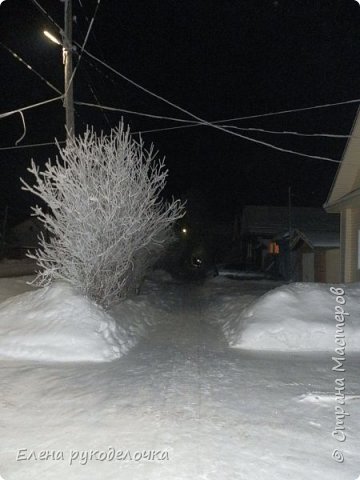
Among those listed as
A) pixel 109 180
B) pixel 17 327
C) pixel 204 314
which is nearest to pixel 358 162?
pixel 204 314

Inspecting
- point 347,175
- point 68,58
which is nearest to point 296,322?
point 347,175

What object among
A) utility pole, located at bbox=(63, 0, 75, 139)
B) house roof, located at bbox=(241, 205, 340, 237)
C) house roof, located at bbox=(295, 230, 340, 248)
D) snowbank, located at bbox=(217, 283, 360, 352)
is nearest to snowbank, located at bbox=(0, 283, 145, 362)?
snowbank, located at bbox=(217, 283, 360, 352)

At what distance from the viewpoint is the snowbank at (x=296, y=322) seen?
32.9 feet

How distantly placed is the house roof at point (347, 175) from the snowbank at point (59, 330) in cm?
957

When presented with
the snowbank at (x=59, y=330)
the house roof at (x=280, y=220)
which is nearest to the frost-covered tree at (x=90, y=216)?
the snowbank at (x=59, y=330)

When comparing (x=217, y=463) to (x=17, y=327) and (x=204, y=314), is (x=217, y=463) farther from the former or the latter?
(x=204, y=314)

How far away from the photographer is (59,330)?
31.4ft

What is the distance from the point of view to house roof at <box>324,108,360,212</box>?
16.6 meters

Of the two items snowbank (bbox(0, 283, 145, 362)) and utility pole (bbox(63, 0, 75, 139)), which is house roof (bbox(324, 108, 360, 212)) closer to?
utility pole (bbox(63, 0, 75, 139))

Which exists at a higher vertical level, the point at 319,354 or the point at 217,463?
the point at 217,463

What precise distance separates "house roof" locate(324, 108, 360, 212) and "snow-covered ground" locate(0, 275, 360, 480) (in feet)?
26.2

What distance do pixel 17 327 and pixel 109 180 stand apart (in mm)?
3760

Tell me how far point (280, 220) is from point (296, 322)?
1220 inches

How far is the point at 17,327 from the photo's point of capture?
9969mm
